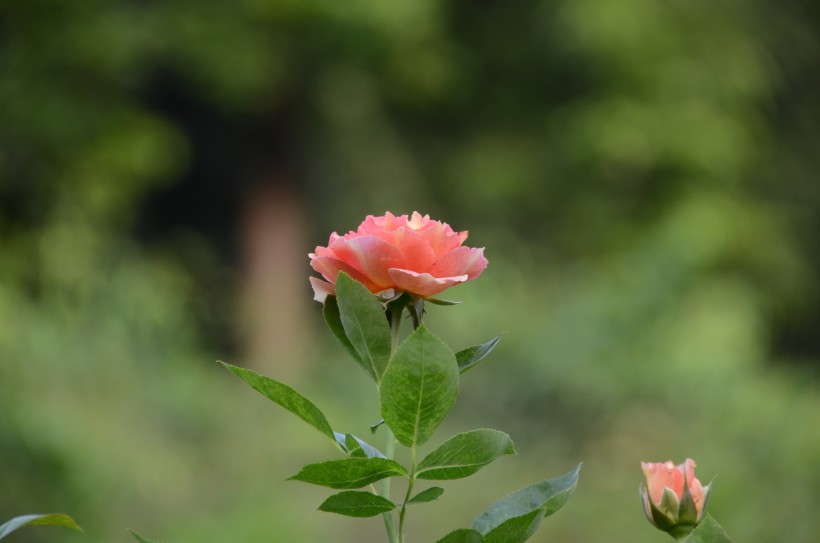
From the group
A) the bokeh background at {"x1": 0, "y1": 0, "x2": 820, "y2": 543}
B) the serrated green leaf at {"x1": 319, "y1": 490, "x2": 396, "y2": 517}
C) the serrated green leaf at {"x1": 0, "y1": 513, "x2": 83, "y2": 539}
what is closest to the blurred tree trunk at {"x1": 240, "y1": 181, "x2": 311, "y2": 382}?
the bokeh background at {"x1": 0, "y1": 0, "x2": 820, "y2": 543}

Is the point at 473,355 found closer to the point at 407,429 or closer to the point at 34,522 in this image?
the point at 407,429

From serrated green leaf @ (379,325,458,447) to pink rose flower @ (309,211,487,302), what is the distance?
0.05 m

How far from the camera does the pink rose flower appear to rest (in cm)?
48

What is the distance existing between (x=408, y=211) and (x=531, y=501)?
7688 millimetres

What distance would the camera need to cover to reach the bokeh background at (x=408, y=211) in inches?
153

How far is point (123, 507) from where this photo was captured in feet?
12.0

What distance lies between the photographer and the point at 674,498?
55 cm

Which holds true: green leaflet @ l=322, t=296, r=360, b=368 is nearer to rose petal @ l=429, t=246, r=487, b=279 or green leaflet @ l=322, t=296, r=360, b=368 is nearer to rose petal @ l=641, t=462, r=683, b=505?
rose petal @ l=429, t=246, r=487, b=279

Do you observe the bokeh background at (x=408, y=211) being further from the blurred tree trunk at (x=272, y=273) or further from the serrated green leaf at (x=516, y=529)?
the serrated green leaf at (x=516, y=529)

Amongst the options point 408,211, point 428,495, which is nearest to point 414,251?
point 428,495

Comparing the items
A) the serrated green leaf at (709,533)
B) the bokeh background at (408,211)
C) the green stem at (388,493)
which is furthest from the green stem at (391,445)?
the bokeh background at (408,211)

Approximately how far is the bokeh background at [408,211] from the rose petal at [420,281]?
2.91 meters

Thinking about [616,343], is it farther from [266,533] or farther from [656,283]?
[266,533]

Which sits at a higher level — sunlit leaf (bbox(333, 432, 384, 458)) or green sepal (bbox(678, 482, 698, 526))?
sunlit leaf (bbox(333, 432, 384, 458))
